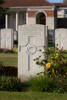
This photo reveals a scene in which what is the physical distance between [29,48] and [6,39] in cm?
1360

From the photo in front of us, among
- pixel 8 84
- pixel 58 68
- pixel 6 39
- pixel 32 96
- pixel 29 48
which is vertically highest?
pixel 6 39

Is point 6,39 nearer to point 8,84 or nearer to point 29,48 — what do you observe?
point 29,48

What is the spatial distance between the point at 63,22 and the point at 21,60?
36111mm

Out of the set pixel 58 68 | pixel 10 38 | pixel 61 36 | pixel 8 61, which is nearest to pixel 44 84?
pixel 58 68

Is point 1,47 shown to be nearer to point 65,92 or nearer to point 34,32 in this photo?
point 34,32

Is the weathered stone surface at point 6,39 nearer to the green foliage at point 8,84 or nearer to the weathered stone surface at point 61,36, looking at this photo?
the weathered stone surface at point 61,36

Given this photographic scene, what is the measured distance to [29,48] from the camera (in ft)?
35.0

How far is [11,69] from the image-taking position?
1153cm

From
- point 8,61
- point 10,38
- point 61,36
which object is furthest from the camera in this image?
point 10,38

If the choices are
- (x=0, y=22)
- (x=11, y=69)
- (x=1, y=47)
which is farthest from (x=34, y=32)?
(x=0, y=22)

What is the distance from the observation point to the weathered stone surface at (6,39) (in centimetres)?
2373

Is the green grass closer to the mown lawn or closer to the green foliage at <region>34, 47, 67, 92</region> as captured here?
the green foliage at <region>34, 47, 67, 92</region>

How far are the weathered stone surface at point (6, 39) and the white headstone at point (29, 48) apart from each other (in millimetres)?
13039

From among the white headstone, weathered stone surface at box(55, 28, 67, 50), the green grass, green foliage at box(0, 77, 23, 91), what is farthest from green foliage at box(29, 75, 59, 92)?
weathered stone surface at box(55, 28, 67, 50)
